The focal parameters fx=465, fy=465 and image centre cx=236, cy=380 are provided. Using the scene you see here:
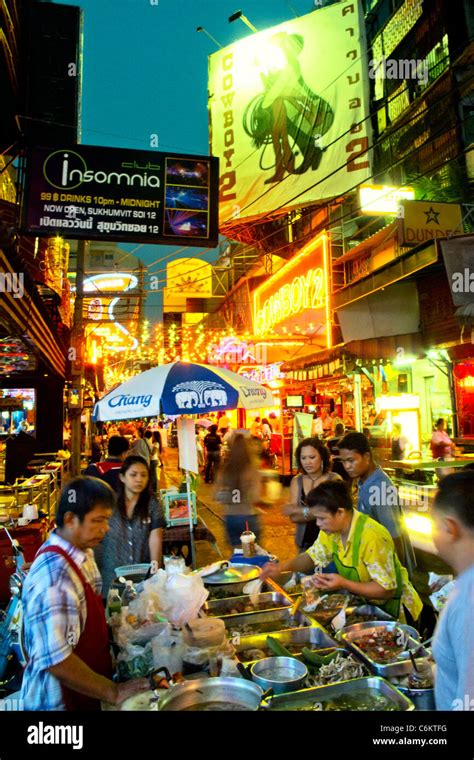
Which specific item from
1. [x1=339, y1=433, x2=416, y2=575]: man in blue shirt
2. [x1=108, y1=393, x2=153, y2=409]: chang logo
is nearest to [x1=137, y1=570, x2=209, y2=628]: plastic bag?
[x1=339, y1=433, x2=416, y2=575]: man in blue shirt

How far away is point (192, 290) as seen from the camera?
4366 centimetres

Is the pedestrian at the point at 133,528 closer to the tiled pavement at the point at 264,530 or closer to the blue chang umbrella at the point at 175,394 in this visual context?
the blue chang umbrella at the point at 175,394

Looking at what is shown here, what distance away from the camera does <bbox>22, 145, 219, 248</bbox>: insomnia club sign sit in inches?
289

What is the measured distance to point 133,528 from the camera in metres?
4.54

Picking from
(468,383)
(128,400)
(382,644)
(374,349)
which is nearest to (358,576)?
(382,644)

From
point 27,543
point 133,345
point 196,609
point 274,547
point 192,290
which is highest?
point 192,290

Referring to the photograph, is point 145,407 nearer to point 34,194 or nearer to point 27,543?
point 27,543

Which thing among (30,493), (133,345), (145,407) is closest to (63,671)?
(145,407)

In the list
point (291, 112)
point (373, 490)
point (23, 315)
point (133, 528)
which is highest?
→ point (291, 112)

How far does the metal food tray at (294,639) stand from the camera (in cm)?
287

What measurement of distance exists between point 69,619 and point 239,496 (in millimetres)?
5179

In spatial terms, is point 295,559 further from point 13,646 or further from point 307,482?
point 13,646

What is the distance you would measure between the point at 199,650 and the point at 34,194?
7.10 m

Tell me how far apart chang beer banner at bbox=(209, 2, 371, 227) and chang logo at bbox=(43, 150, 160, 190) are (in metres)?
7.03
